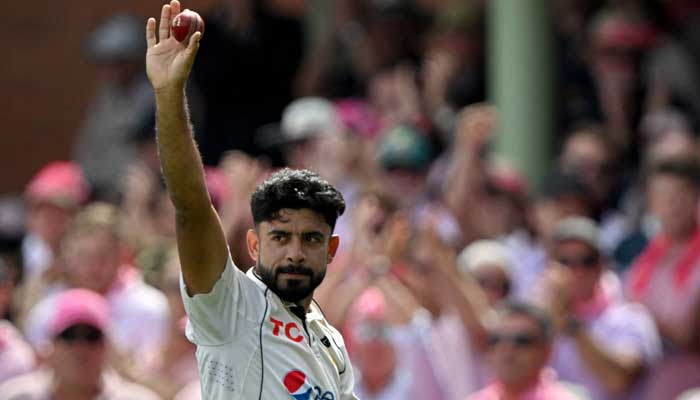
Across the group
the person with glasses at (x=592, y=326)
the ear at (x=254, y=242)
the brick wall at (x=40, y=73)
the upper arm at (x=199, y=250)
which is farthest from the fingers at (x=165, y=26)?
the brick wall at (x=40, y=73)

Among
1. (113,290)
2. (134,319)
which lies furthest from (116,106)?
(134,319)

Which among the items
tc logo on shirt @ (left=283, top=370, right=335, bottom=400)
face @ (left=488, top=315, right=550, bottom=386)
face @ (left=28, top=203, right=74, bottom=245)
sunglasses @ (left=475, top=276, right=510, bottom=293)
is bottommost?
face @ (left=488, top=315, right=550, bottom=386)

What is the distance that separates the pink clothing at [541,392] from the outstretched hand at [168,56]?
10.8ft

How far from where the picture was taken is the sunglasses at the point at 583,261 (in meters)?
7.34

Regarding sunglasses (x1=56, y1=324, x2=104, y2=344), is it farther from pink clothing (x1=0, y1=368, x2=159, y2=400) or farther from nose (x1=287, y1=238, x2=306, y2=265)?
nose (x1=287, y1=238, x2=306, y2=265)

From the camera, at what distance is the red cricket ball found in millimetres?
3883

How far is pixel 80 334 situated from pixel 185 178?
3.12m

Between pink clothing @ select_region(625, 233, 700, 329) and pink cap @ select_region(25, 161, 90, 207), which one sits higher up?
pink cap @ select_region(25, 161, 90, 207)

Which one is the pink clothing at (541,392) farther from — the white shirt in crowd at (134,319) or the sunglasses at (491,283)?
the white shirt in crowd at (134,319)

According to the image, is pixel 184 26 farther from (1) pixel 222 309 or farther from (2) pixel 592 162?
(2) pixel 592 162

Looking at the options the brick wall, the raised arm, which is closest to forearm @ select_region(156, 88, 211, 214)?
the raised arm

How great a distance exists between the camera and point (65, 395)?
22.2 feet

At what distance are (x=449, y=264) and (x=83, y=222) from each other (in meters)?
1.86

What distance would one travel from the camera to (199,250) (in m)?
3.85
